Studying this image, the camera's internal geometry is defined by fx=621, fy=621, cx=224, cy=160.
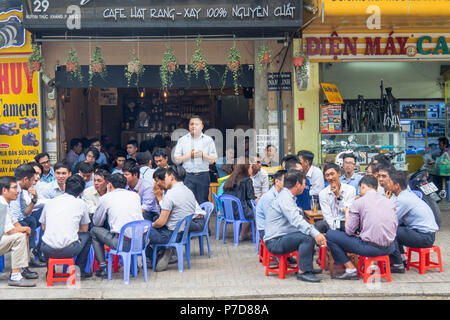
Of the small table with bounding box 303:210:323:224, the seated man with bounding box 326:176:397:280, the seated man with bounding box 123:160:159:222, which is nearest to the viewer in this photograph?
the seated man with bounding box 326:176:397:280

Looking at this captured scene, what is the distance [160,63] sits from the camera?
1286cm

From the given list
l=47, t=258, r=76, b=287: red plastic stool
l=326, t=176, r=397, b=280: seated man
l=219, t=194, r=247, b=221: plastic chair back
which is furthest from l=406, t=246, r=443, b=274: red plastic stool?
l=47, t=258, r=76, b=287: red plastic stool

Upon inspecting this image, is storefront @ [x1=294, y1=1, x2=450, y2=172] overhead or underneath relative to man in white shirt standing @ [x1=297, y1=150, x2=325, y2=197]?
overhead

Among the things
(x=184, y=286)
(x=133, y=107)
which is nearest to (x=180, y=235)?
(x=184, y=286)

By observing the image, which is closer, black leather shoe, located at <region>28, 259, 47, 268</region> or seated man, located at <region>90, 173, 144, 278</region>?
seated man, located at <region>90, 173, 144, 278</region>

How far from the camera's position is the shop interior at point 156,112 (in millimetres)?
17125

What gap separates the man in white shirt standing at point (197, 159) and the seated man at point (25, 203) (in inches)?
107

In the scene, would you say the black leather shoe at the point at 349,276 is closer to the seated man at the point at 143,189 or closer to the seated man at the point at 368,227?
the seated man at the point at 368,227

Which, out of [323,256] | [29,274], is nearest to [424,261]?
[323,256]

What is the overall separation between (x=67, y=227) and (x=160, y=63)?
232 inches

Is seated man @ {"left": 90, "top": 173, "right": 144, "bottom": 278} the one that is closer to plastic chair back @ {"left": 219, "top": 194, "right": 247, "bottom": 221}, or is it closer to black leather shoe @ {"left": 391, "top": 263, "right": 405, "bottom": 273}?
plastic chair back @ {"left": 219, "top": 194, "right": 247, "bottom": 221}

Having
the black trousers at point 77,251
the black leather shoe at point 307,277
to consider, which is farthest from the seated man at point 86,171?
the black leather shoe at point 307,277

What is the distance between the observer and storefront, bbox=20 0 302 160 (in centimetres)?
1087

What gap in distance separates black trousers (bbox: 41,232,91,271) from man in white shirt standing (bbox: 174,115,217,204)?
298 centimetres
